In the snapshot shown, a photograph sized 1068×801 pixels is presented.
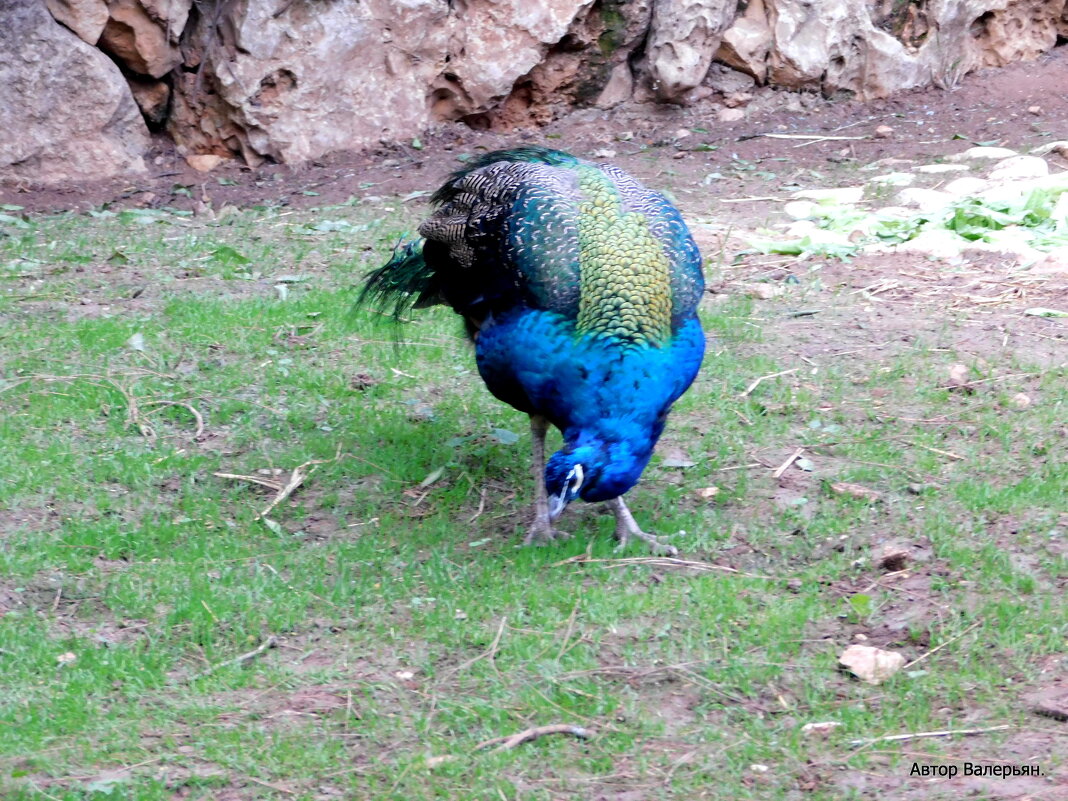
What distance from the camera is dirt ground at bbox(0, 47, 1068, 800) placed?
666 cm

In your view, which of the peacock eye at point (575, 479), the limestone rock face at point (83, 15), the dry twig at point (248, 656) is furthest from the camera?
the limestone rock face at point (83, 15)

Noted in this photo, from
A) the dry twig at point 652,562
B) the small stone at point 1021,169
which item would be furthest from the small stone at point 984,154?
the dry twig at point 652,562

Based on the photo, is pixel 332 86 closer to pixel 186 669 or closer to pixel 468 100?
pixel 468 100

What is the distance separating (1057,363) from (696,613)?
9.55ft

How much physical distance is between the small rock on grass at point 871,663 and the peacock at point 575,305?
35.7 inches

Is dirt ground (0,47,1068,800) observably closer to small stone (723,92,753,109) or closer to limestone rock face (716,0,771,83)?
small stone (723,92,753,109)

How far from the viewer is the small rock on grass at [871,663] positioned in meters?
3.80

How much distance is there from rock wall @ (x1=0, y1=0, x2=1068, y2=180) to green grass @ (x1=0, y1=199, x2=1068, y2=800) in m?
3.58

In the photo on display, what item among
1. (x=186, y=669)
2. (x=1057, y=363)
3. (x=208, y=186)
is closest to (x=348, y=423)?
(x=186, y=669)

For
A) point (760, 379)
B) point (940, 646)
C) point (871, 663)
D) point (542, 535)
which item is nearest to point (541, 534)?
point (542, 535)

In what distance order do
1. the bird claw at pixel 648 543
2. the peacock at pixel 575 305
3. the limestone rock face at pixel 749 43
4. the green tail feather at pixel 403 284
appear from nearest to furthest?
the peacock at pixel 575 305
the bird claw at pixel 648 543
the green tail feather at pixel 403 284
the limestone rock face at pixel 749 43

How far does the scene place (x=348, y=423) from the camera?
5863mm

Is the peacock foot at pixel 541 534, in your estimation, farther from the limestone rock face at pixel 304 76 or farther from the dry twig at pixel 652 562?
the limestone rock face at pixel 304 76

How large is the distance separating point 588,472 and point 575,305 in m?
0.67
